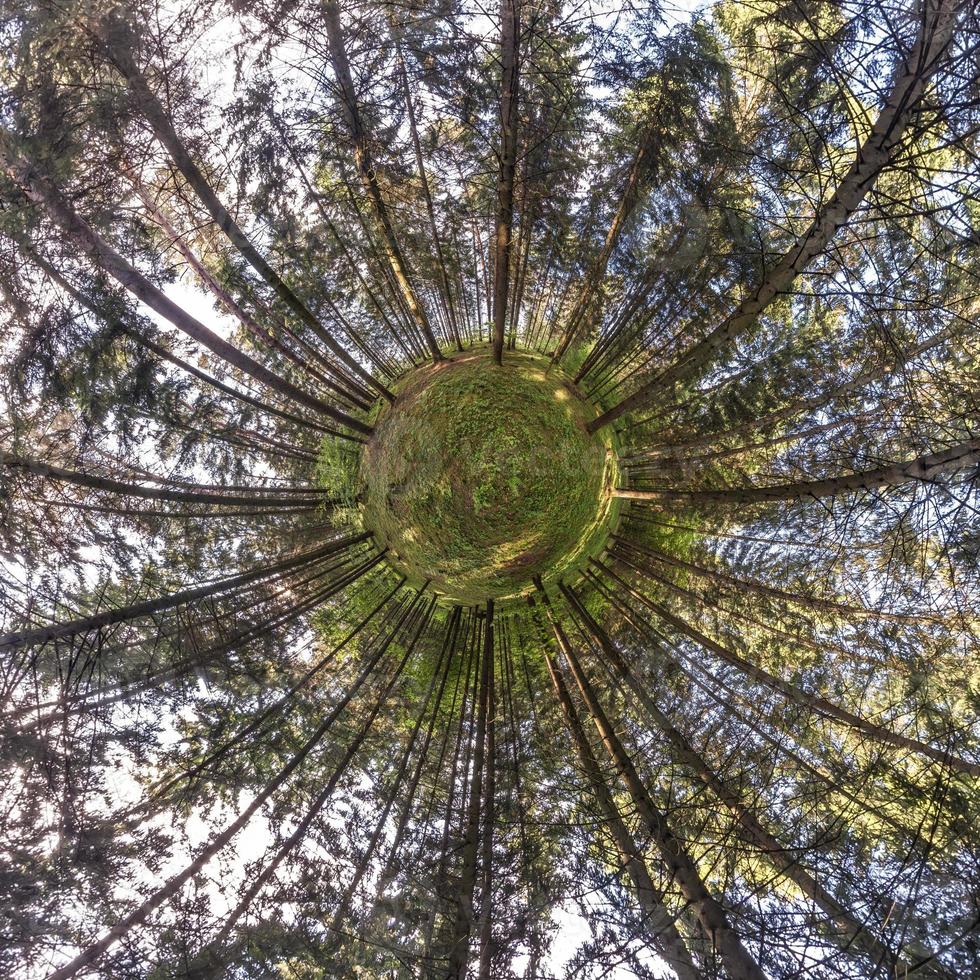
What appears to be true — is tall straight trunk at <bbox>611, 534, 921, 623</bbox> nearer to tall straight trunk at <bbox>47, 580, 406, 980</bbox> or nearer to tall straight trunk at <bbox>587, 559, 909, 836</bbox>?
tall straight trunk at <bbox>587, 559, 909, 836</bbox>

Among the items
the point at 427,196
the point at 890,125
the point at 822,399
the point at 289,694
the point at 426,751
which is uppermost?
the point at 427,196

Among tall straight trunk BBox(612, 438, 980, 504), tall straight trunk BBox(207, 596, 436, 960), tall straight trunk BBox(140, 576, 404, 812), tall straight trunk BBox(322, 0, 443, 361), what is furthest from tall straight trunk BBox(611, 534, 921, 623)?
tall straight trunk BBox(322, 0, 443, 361)

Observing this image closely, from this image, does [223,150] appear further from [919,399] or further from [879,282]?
[919,399]

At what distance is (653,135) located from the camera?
18.5 ft

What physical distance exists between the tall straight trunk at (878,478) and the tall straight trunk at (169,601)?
12.7 feet

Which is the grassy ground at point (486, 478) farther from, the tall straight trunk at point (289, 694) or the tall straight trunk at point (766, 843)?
the tall straight trunk at point (766, 843)

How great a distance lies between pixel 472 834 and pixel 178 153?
19.6 ft

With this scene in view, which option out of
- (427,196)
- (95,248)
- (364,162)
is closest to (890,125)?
(427,196)

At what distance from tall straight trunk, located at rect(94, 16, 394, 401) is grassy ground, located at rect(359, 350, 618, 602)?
156 cm

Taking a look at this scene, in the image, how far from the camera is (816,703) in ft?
18.6

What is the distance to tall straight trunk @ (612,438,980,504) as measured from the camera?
347 cm

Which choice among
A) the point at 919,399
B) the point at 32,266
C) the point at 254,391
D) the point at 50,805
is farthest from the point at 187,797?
the point at 919,399

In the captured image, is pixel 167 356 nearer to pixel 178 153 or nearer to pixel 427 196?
pixel 178 153

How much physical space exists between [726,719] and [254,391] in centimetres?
574
